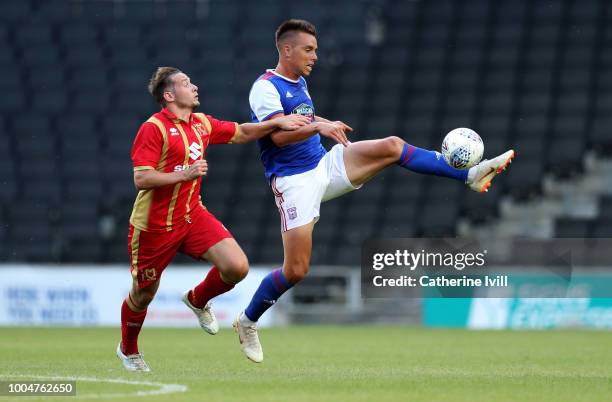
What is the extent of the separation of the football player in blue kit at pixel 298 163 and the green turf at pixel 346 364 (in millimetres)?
612

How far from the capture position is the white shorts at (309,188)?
862 cm

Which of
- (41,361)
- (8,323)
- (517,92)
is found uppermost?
(517,92)

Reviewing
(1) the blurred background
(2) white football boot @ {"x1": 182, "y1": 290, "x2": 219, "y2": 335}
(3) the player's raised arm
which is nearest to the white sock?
(3) the player's raised arm

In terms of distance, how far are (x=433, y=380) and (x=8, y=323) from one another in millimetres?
10625

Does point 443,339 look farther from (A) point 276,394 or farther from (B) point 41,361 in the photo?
(A) point 276,394

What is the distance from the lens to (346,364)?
9.08 meters

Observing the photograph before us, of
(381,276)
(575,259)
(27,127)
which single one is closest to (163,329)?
(381,276)

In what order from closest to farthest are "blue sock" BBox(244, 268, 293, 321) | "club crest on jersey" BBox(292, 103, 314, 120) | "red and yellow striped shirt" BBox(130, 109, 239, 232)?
"red and yellow striped shirt" BBox(130, 109, 239, 232) → "blue sock" BBox(244, 268, 293, 321) → "club crest on jersey" BBox(292, 103, 314, 120)

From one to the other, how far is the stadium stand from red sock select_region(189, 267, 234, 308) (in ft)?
32.5

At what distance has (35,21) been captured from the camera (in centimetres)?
2373

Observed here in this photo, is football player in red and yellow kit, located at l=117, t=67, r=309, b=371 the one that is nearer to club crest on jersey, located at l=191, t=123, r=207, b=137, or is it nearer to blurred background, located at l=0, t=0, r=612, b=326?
club crest on jersey, located at l=191, t=123, r=207, b=137

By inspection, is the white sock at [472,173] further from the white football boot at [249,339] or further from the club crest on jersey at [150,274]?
the club crest on jersey at [150,274]

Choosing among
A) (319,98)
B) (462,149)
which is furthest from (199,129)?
(319,98)

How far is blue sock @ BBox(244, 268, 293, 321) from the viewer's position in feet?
28.5
